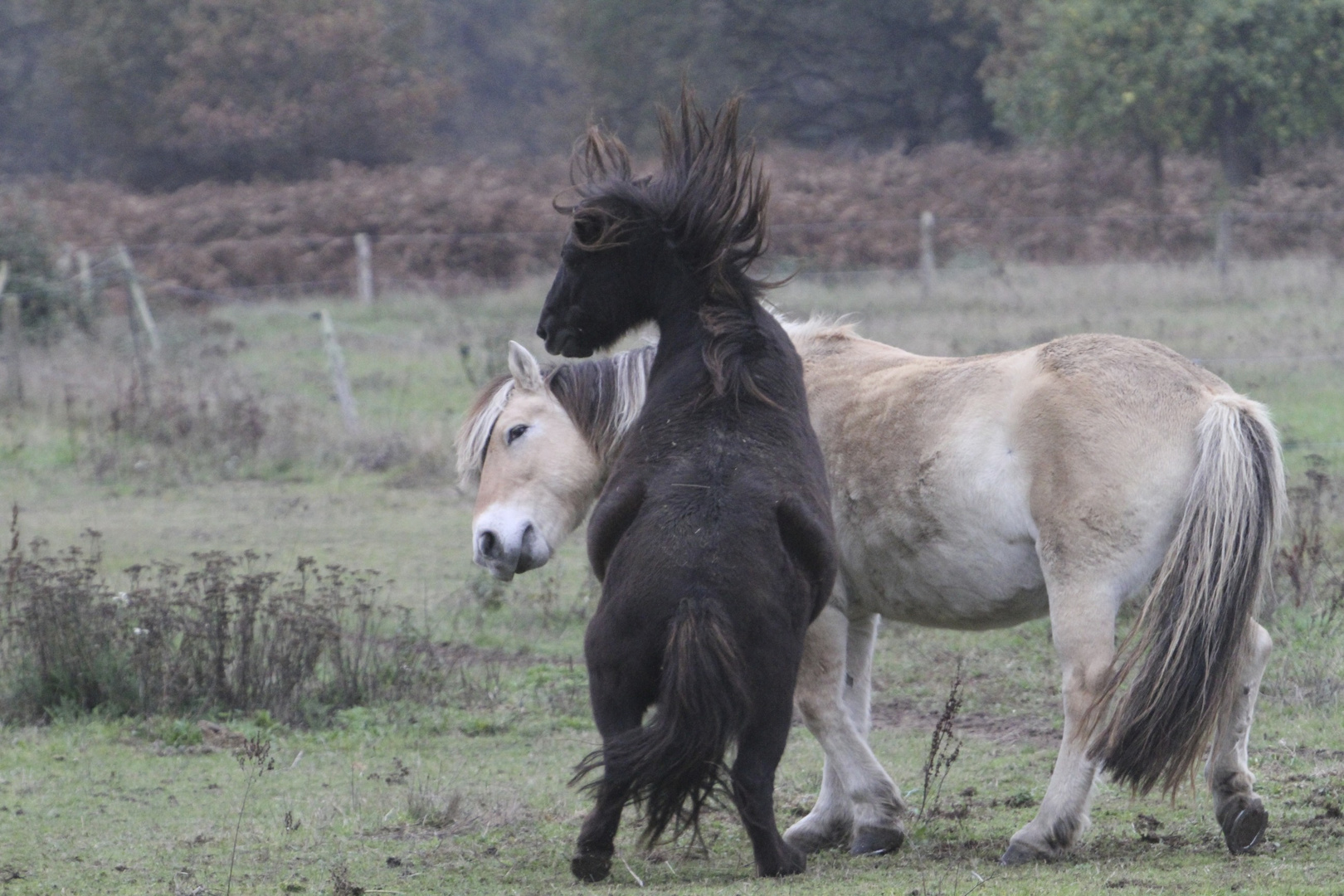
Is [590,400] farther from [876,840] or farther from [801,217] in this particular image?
[801,217]

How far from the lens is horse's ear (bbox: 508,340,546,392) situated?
523cm

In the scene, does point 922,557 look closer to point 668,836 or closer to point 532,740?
point 668,836

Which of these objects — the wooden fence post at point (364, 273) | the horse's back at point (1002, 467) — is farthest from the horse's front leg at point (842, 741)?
the wooden fence post at point (364, 273)

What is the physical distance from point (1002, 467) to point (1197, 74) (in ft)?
79.5

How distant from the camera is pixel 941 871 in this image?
14.1 feet

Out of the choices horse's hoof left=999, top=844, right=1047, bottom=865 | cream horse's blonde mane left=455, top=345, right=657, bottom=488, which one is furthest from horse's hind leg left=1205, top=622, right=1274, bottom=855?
cream horse's blonde mane left=455, top=345, right=657, bottom=488

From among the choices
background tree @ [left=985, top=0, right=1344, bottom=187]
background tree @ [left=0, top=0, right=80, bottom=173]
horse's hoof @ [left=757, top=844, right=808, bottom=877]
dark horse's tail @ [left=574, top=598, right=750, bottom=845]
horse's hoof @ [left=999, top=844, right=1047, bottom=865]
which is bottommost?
horse's hoof @ [left=999, top=844, right=1047, bottom=865]

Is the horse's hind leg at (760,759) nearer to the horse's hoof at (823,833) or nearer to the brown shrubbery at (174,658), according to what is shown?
the horse's hoof at (823,833)

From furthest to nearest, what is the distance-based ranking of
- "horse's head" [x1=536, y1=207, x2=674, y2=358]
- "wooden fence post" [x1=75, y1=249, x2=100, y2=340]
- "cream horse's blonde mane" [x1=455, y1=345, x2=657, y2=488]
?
1. "wooden fence post" [x1=75, y1=249, x2=100, y2=340]
2. "cream horse's blonde mane" [x1=455, y1=345, x2=657, y2=488]
3. "horse's head" [x1=536, y1=207, x2=674, y2=358]

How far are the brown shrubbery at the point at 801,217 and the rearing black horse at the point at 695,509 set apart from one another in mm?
19353

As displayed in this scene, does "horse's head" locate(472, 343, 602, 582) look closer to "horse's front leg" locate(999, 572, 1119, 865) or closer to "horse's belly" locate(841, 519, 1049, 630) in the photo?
"horse's belly" locate(841, 519, 1049, 630)

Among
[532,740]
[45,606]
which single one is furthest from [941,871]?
[45,606]

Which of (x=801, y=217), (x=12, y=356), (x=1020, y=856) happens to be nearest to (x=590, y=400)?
(x=1020, y=856)

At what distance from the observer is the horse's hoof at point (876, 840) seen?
472 cm
